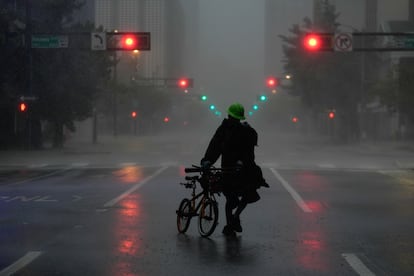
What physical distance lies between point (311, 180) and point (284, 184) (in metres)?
1.82

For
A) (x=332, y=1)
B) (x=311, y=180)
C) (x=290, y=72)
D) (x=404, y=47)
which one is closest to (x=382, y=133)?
(x=290, y=72)

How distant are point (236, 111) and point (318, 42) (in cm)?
2300

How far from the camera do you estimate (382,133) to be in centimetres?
8338

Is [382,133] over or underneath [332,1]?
underneath

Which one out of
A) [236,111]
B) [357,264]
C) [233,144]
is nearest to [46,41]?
[236,111]

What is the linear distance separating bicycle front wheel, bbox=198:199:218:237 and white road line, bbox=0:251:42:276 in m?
2.35

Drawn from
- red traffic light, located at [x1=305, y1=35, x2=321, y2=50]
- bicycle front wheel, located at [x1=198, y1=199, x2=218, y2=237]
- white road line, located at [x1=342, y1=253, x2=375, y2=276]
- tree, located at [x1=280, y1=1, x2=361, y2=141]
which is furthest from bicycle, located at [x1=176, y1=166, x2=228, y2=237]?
tree, located at [x1=280, y1=1, x2=361, y2=141]

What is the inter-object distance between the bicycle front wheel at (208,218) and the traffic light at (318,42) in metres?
22.7

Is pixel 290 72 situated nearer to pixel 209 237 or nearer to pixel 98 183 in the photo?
pixel 98 183

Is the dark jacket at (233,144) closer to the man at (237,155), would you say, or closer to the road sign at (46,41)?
the man at (237,155)

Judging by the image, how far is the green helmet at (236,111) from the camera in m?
9.22

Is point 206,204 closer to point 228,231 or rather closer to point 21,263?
point 228,231

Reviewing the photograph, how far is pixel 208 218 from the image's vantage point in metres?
9.28

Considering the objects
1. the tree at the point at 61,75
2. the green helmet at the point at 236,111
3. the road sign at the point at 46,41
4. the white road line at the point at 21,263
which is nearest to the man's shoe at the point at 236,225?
A: the green helmet at the point at 236,111
